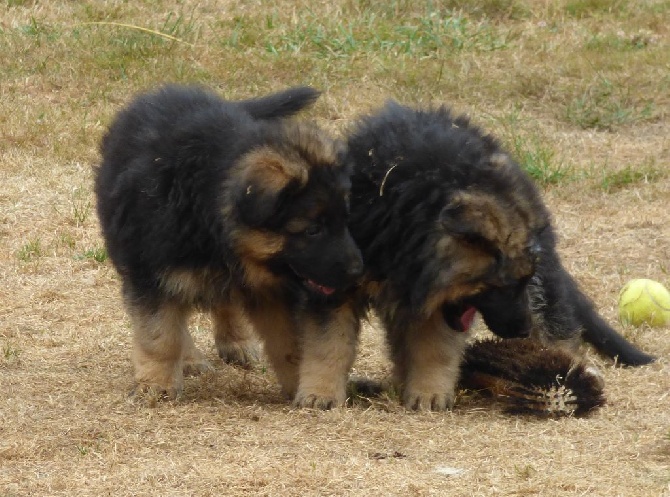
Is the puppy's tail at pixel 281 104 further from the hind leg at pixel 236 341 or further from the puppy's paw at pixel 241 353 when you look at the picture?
the puppy's paw at pixel 241 353

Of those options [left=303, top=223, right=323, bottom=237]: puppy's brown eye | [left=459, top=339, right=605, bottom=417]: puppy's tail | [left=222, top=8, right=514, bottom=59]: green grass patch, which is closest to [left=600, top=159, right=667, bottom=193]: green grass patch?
[left=222, top=8, right=514, bottom=59]: green grass patch

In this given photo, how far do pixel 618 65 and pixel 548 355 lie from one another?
22.1ft

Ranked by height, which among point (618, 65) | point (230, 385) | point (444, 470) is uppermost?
point (618, 65)

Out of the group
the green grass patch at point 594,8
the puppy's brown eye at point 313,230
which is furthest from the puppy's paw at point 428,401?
the green grass patch at point 594,8

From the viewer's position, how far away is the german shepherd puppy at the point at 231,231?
4898 millimetres

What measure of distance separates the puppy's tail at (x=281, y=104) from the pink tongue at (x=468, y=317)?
1.35m

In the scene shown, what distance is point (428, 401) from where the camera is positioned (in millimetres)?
5430

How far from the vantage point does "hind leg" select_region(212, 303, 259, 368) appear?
20.9 ft

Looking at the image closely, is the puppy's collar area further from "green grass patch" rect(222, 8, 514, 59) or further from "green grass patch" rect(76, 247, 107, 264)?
"green grass patch" rect(222, 8, 514, 59)

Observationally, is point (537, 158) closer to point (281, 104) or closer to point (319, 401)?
point (281, 104)

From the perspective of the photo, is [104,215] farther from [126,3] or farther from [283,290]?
[126,3]

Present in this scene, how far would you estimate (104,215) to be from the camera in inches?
218

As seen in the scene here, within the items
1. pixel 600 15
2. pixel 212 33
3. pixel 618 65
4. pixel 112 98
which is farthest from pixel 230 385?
pixel 600 15

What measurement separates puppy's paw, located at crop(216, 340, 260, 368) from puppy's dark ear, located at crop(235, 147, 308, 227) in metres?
1.62
